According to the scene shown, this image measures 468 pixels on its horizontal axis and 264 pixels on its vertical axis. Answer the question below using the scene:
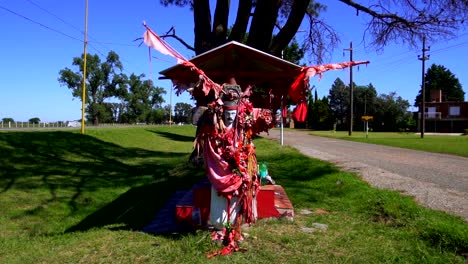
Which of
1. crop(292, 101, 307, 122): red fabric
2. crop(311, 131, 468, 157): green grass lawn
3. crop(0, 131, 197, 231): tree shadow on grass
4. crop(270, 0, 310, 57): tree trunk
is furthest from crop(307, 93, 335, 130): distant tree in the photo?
crop(292, 101, 307, 122): red fabric

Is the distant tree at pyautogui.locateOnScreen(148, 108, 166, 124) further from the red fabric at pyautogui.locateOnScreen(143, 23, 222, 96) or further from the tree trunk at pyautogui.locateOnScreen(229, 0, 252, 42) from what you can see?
the red fabric at pyautogui.locateOnScreen(143, 23, 222, 96)

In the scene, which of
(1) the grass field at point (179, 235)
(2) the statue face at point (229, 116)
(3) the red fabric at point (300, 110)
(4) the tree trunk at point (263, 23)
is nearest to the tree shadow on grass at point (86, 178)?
(1) the grass field at point (179, 235)

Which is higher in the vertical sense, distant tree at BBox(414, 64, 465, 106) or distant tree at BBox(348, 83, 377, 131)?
distant tree at BBox(414, 64, 465, 106)

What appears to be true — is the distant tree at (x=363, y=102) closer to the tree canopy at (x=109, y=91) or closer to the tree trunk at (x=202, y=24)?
the tree canopy at (x=109, y=91)

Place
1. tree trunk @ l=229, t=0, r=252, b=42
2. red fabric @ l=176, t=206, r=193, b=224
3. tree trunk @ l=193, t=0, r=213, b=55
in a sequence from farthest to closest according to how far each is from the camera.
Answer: tree trunk @ l=229, t=0, r=252, b=42, tree trunk @ l=193, t=0, r=213, b=55, red fabric @ l=176, t=206, r=193, b=224

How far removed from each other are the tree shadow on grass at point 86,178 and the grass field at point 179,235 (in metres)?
0.04

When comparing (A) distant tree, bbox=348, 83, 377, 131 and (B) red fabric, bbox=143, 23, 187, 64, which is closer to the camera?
(B) red fabric, bbox=143, 23, 187, 64

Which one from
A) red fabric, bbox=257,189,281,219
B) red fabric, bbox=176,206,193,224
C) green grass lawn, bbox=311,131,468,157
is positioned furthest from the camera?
green grass lawn, bbox=311,131,468,157

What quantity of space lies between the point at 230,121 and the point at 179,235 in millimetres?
1561

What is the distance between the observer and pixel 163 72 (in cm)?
613

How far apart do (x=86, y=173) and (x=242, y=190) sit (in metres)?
9.85

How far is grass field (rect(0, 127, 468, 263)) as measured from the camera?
5.12 metres

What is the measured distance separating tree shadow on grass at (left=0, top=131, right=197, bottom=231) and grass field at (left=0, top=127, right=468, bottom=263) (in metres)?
0.04

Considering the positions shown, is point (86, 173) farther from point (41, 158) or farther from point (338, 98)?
point (338, 98)
